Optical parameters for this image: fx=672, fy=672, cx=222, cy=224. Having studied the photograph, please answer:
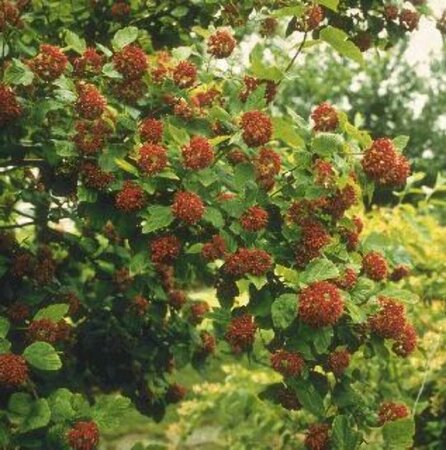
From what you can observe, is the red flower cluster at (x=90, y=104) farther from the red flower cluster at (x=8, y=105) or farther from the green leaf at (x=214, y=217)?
the green leaf at (x=214, y=217)

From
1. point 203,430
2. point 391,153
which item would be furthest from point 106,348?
point 203,430

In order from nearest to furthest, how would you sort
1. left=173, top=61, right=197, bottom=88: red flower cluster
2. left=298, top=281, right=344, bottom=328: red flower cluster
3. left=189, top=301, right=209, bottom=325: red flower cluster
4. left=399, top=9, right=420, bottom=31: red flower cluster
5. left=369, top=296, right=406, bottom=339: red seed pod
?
left=298, top=281, right=344, bottom=328: red flower cluster, left=369, top=296, right=406, bottom=339: red seed pod, left=173, top=61, right=197, bottom=88: red flower cluster, left=399, top=9, right=420, bottom=31: red flower cluster, left=189, top=301, right=209, bottom=325: red flower cluster

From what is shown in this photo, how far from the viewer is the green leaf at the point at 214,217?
2.03 m

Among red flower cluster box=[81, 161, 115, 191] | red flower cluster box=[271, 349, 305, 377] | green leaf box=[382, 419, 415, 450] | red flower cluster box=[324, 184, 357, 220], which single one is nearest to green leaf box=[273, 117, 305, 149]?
red flower cluster box=[324, 184, 357, 220]

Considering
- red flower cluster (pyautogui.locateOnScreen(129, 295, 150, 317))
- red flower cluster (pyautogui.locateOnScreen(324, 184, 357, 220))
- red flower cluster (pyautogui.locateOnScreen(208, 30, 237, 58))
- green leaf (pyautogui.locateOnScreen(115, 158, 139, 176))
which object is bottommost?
red flower cluster (pyautogui.locateOnScreen(129, 295, 150, 317))

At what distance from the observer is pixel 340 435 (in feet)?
6.54

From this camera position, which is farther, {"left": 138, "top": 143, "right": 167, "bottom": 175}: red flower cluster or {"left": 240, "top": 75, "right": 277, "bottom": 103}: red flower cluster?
{"left": 240, "top": 75, "right": 277, "bottom": 103}: red flower cluster

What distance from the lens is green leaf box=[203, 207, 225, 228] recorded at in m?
2.03

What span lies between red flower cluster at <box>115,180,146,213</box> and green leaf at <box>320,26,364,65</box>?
76 cm

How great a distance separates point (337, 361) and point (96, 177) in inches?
38.7

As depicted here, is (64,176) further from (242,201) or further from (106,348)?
(106,348)

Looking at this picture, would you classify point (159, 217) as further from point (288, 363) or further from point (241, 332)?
point (288, 363)

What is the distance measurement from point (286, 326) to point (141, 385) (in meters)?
1.55

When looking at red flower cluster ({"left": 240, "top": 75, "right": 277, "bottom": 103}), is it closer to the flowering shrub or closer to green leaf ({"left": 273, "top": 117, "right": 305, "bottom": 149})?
the flowering shrub
